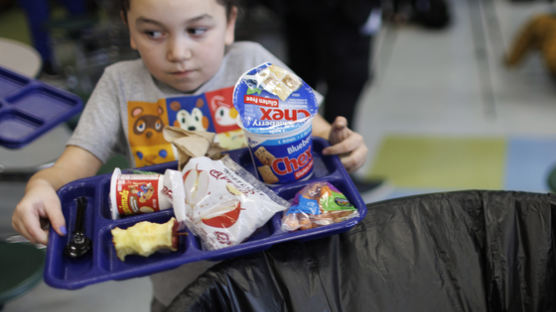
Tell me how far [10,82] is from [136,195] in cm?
57

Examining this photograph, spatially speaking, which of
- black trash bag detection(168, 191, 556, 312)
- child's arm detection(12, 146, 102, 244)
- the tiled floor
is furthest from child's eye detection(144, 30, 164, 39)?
the tiled floor

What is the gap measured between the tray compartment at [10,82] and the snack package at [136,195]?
0.49 meters

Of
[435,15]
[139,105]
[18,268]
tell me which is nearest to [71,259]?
[139,105]

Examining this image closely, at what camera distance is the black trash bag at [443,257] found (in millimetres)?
832

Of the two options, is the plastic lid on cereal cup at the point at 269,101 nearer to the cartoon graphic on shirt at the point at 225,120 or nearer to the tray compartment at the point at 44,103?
the cartoon graphic on shirt at the point at 225,120

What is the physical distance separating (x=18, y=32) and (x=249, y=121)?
13.9ft

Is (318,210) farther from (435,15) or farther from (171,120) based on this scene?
(435,15)

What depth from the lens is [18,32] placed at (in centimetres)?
437

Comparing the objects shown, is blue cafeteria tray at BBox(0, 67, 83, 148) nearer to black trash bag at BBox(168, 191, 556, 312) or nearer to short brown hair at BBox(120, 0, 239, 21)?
short brown hair at BBox(120, 0, 239, 21)

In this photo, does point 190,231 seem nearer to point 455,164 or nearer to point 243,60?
point 243,60

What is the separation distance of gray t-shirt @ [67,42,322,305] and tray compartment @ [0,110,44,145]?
141 mm

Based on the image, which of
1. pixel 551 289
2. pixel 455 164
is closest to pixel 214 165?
pixel 551 289

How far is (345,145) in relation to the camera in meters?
0.90

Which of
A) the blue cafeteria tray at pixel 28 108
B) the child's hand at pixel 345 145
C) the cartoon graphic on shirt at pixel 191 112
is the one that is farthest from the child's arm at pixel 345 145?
the blue cafeteria tray at pixel 28 108
